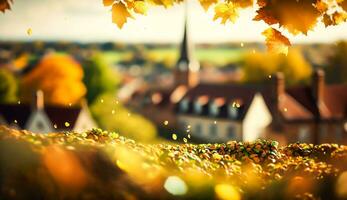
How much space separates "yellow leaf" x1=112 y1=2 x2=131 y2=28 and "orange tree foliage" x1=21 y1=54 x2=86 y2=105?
62602 millimetres

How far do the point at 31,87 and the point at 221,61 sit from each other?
89265 millimetres

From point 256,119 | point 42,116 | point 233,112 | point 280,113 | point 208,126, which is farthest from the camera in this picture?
point 208,126

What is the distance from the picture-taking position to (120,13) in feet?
21.5

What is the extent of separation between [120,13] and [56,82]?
68268 millimetres

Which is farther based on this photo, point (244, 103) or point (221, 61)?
point (221, 61)

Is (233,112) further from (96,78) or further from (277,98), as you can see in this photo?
(96,78)

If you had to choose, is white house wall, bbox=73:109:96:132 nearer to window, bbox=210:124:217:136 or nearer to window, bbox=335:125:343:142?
window, bbox=210:124:217:136

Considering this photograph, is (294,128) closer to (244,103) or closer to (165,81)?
(244,103)

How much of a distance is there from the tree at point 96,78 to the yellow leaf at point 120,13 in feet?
205

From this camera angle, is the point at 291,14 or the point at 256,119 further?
the point at 256,119

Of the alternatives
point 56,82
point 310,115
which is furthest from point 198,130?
point 56,82

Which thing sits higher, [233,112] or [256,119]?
[233,112]

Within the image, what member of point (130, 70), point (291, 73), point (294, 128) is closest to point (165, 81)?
point (130, 70)

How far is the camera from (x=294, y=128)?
175 feet
